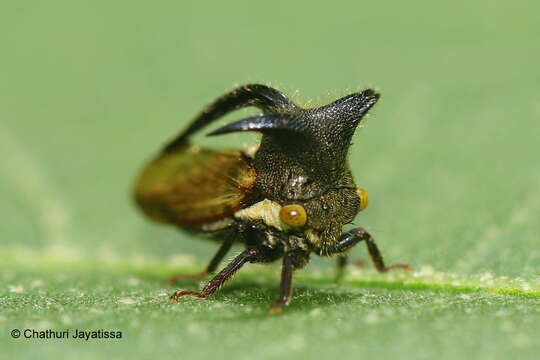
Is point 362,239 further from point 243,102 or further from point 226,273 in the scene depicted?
point 243,102

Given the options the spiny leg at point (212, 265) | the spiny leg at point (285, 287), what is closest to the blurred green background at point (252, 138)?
the spiny leg at point (285, 287)

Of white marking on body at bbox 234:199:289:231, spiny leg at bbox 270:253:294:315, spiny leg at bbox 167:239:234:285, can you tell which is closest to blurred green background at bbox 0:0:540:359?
spiny leg at bbox 270:253:294:315

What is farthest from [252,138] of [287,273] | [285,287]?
[285,287]

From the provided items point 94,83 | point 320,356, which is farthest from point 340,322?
point 94,83

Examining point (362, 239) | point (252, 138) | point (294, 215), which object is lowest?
point (362, 239)

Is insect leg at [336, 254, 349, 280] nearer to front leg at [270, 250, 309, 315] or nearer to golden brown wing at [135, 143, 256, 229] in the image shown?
front leg at [270, 250, 309, 315]

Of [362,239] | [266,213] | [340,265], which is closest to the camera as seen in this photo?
[266,213]

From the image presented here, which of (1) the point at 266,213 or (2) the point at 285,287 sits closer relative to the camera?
(2) the point at 285,287
